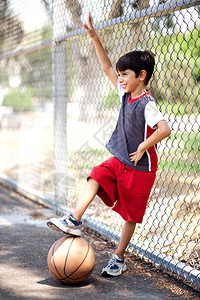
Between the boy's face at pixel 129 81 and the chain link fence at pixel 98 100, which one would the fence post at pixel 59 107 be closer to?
the chain link fence at pixel 98 100

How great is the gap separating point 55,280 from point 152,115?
147 cm

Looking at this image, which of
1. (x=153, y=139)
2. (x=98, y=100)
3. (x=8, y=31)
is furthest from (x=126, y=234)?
(x=8, y=31)

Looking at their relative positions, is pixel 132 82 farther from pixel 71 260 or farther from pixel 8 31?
pixel 8 31

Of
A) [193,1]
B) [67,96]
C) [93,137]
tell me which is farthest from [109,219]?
[193,1]

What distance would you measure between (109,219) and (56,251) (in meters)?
2.09

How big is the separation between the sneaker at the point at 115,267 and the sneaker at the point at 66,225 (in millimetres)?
499

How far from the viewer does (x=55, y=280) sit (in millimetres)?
3455

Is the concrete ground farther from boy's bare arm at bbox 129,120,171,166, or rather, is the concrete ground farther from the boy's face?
the boy's face

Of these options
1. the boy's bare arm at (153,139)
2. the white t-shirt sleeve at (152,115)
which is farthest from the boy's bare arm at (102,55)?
the boy's bare arm at (153,139)

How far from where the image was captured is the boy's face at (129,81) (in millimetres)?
3490

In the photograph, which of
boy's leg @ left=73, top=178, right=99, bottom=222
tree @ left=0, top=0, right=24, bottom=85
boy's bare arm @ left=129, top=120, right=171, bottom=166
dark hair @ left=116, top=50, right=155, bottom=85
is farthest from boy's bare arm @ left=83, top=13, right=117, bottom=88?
tree @ left=0, top=0, right=24, bottom=85

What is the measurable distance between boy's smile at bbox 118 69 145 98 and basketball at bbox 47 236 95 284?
1226 millimetres

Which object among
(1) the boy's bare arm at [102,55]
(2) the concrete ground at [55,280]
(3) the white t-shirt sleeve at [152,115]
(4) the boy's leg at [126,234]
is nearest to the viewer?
(2) the concrete ground at [55,280]

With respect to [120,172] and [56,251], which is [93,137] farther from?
[56,251]
